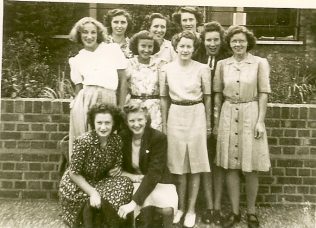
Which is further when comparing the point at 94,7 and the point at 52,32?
the point at 52,32

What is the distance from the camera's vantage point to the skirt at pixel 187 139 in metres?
1.84

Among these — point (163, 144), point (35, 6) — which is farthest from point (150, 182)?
point (35, 6)

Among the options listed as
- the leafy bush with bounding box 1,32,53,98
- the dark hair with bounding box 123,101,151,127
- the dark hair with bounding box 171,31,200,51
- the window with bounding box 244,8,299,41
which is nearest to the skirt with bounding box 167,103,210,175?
the dark hair with bounding box 123,101,151,127

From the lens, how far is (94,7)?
1.98 meters

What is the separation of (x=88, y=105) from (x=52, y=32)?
57 cm

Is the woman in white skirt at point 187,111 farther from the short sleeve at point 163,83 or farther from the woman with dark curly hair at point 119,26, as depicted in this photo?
the woman with dark curly hair at point 119,26

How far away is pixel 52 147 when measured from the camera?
82.1 inches

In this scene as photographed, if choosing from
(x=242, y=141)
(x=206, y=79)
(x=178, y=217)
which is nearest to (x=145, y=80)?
(x=206, y=79)

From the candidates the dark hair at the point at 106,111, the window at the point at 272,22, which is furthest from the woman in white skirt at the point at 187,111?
the window at the point at 272,22

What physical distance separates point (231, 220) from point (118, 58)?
2.55ft

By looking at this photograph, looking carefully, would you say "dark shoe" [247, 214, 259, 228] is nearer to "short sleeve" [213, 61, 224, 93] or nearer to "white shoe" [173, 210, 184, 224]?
"white shoe" [173, 210, 184, 224]

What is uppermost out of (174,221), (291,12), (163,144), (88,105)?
(291,12)

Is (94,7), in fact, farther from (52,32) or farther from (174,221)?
(174,221)

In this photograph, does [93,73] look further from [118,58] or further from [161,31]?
[161,31]
